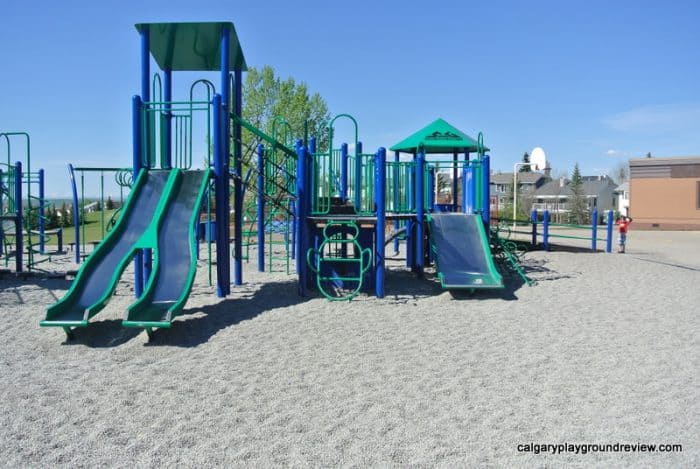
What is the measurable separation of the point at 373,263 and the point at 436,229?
1.39 meters

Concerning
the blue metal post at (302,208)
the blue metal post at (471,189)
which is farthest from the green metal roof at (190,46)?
the blue metal post at (471,189)

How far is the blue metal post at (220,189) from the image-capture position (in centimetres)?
825

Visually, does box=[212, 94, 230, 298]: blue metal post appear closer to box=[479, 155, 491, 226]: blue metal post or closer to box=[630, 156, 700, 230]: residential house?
box=[479, 155, 491, 226]: blue metal post

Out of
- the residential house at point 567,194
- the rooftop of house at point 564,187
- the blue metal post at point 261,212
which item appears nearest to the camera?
the blue metal post at point 261,212

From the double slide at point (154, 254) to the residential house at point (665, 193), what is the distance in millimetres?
32465

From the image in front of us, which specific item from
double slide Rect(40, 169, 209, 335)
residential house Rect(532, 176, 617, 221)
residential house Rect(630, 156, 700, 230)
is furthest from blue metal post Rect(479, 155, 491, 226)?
residential house Rect(532, 176, 617, 221)

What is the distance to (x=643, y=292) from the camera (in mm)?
9586

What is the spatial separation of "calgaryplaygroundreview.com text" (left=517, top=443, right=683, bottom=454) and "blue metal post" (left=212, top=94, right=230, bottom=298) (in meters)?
5.75

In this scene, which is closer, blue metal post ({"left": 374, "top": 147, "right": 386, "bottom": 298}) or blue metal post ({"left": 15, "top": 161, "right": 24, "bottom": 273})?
blue metal post ({"left": 374, "top": 147, "right": 386, "bottom": 298})

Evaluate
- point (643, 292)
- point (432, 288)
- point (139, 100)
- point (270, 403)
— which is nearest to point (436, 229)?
point (432, 288)

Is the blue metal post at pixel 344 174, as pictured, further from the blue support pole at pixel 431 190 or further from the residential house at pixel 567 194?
the residential house at pixel 567 194

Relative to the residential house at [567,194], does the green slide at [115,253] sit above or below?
below

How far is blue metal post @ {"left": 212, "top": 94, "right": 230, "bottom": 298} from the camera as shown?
825cm

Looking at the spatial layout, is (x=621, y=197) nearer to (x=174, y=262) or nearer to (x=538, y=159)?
(x=538, y=159)
